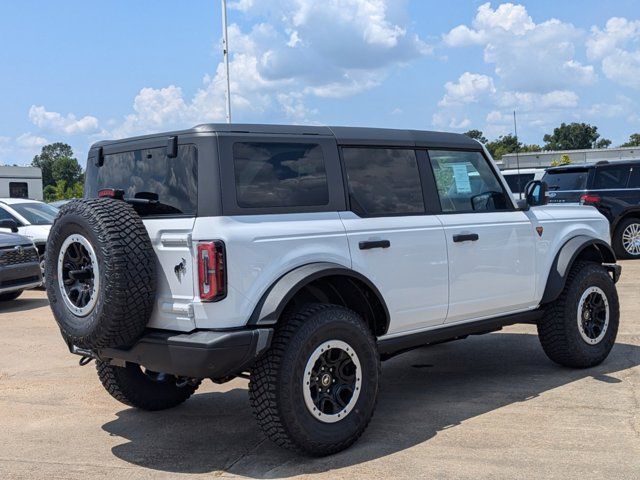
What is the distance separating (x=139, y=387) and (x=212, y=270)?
1839 mm

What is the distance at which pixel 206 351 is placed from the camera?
165 inches

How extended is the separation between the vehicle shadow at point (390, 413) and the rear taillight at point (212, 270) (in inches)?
41.2

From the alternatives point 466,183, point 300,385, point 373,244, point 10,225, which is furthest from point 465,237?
point 10,225

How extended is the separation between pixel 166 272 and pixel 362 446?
5.29ft

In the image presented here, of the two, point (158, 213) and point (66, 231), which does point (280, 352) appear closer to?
point (158, 213)

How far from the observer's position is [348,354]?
4.68 meters

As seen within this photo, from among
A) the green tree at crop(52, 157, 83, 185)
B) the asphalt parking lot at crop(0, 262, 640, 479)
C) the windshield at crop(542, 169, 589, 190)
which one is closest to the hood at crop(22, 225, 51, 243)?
the asphalt parking lot at crop(0, 262, 640, 479)

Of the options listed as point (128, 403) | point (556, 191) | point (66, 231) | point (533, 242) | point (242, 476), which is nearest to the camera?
point (242, 476)

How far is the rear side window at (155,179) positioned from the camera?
14.9 feet

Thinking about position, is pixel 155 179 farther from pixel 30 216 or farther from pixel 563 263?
pixel 30 216

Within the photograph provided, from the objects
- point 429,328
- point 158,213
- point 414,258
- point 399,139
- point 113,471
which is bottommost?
point 113,471

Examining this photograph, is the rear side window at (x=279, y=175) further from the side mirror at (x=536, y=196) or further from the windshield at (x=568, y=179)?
the windshield at (x=568, y=179)

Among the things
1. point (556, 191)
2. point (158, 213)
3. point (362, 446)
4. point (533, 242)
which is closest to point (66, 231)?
point (158, 213)

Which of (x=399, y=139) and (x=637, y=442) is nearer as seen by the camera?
(x=637, y=442)
